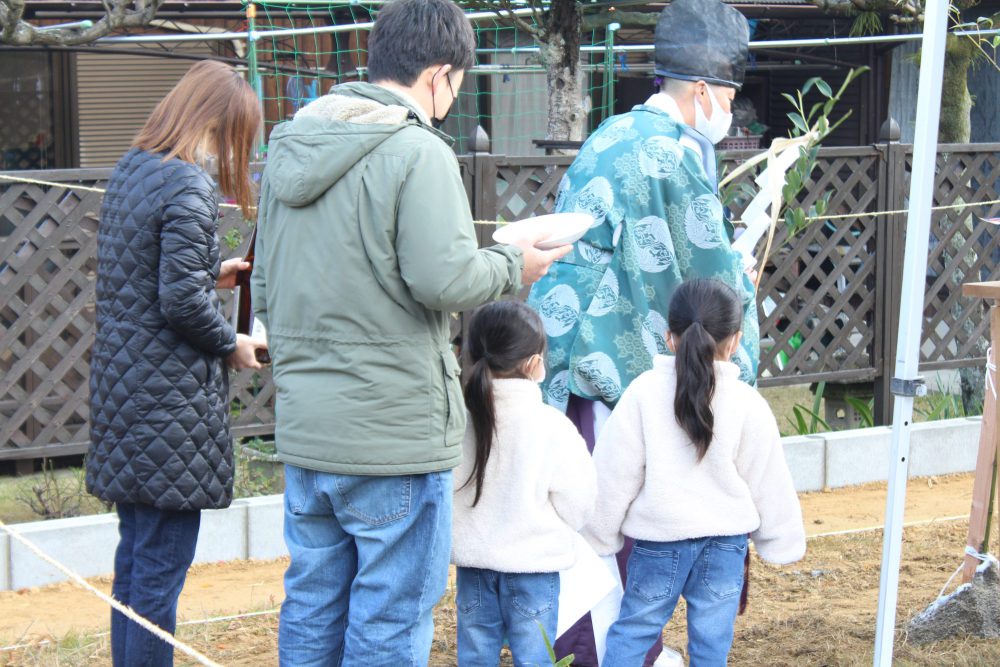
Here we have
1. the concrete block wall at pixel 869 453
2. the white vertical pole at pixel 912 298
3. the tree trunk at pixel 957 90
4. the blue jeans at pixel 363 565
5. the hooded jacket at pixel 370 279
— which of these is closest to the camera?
the hooded jacket at pixel 370 279

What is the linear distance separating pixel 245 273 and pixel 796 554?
1608 mm

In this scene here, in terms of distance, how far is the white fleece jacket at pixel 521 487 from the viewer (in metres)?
2.87

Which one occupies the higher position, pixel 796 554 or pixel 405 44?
pixel 405 44

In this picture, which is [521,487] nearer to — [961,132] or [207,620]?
[207,620]

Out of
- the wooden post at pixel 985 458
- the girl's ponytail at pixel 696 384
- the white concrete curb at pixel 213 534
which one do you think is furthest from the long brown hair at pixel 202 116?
the wooden post at pixel 985 458

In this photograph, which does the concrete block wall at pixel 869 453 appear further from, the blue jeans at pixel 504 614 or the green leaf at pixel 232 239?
the blue jeans at pixel 504 614

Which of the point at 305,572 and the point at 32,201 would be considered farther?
the point at 32,201

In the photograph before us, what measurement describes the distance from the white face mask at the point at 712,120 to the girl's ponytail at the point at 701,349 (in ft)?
1.73

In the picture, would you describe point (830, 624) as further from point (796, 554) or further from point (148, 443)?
point (148, 443)

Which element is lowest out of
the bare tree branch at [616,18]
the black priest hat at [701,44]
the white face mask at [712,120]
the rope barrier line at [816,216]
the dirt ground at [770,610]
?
the dirt ground at [770,610]

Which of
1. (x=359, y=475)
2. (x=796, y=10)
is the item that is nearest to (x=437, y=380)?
(x=359, y=475)

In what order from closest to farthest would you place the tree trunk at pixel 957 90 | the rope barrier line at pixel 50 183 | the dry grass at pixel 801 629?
1. the dry grass at pixel 801 629
2. the rope barrier line at pixel 50 183
3. the tree trunk at pixel 957 90

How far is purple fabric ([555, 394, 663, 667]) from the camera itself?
11.0 feet

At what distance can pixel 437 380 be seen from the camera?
7.77 ft
